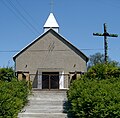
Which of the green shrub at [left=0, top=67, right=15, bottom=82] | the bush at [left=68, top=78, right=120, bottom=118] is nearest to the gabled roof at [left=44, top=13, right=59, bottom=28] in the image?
the green shrub at [left=0, top=67, right=15, bottom=82]

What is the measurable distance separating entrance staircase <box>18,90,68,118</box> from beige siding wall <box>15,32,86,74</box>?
53.2 ft

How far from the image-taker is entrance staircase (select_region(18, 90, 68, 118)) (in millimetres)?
12648

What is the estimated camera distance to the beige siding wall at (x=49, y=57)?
34125 millimetres

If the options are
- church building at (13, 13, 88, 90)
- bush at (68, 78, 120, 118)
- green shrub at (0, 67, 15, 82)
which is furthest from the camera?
church building at (13, 13, 88, 90)

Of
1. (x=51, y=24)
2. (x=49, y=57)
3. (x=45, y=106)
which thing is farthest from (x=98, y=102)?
(x=51, y=24)

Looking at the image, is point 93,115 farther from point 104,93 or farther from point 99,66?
point 99,66

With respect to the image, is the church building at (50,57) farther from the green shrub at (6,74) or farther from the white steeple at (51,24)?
the green shrub at (6,74)

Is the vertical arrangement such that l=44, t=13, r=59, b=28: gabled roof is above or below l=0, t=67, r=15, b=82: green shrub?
above

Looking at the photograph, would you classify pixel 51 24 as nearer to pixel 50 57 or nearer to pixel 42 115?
pixel 50 57

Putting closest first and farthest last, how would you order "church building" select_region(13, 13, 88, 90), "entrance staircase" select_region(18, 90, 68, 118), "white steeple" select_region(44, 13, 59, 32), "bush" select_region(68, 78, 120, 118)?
"bush" select_region(68, 78, 120, 118)
"entrance staircase" select_region(18, 90, 68, 118)
"church building" select_region(13, 13, 88, 90)
"white steeple" select_region(44, 13, 59, 32)

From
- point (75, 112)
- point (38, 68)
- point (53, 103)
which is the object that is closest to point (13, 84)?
point (53, 103)

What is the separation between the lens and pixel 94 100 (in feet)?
34.8

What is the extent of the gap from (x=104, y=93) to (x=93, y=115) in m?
0.79

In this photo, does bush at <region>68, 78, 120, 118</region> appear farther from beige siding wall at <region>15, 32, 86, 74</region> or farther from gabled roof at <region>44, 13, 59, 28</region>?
gabled roof at <region>44, 13, 59, 28</region>
